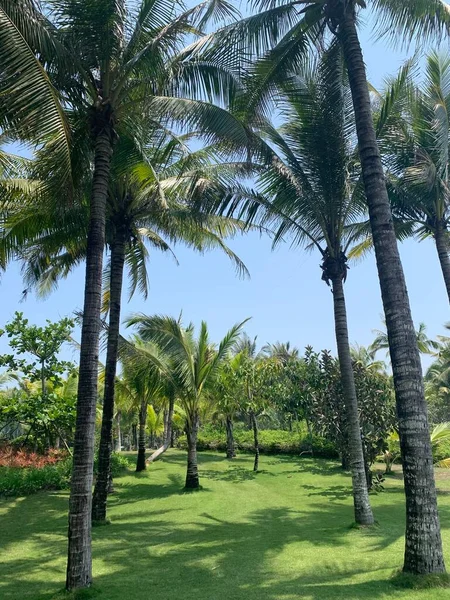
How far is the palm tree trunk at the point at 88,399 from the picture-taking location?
5.61 metres

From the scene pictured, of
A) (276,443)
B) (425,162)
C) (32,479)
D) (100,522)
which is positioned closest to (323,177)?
(425,162)

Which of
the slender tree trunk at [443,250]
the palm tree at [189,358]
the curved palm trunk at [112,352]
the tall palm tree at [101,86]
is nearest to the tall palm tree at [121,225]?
the curved palm trunk at [112,352]

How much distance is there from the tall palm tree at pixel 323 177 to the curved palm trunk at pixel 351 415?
0.07 ft

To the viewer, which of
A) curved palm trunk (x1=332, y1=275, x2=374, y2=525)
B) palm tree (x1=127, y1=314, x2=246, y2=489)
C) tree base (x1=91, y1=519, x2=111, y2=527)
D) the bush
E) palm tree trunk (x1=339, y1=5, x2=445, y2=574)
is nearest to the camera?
palm tree trunk (x1=339, y1=5, x2=445, y2=574)

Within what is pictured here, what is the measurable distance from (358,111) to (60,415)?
12.9m

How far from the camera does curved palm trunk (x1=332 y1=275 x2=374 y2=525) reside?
9500mm

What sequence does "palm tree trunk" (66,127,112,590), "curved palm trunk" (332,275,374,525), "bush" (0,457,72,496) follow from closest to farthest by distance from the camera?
"palm tree trunk" (66,127,112,590)
"curved palm trunk" (332,275,374,525)
"bush" (0,457,72,496)

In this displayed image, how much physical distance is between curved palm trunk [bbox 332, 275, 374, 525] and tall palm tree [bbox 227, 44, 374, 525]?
0.02m

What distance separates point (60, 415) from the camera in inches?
592

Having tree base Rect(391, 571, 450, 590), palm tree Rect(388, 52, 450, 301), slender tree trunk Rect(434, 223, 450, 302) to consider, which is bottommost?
tree base Rect(391, 571, 450, 590)

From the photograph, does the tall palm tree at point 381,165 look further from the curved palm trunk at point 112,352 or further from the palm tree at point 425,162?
the curved palm trunk at point 112,352

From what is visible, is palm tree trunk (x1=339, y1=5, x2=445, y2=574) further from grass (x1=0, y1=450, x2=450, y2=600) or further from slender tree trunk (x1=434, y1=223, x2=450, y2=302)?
slender tree trunk (x1=434, y1=223, x2=450, y2=302)

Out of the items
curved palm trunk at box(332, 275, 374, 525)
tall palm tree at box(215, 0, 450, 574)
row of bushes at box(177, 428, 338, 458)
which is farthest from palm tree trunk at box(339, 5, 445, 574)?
row of bushes at box(177, 428, 338, 458)

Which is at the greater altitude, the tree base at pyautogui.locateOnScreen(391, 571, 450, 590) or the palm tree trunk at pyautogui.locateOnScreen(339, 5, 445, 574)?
the palm tree trunk at pyautogui.locateOnScreen(339, 5, 445, 574)
